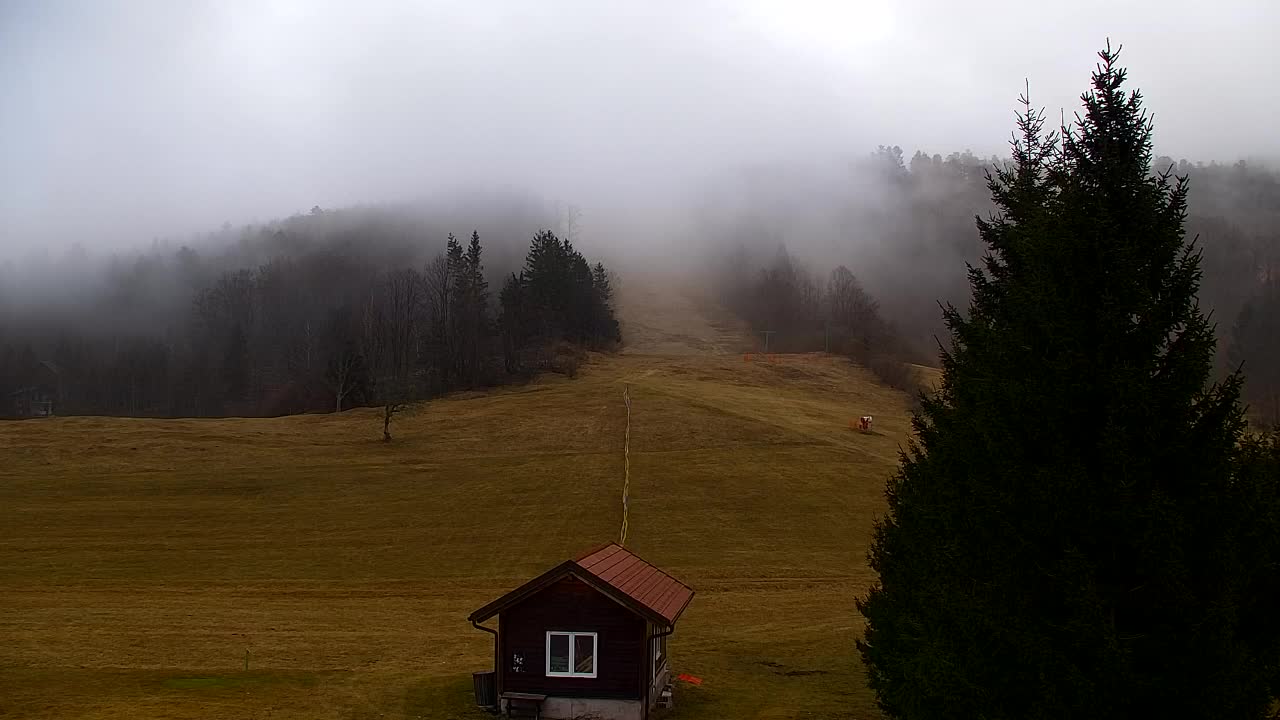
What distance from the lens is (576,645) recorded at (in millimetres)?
23922

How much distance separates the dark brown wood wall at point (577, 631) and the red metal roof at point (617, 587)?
1.21 ft

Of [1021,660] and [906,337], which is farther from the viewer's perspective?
[906,337]

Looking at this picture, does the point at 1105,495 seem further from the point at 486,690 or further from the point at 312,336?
the point at 312,336

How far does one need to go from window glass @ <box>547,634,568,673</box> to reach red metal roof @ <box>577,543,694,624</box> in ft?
6.87

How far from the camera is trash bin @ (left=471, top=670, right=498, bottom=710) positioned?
2398 centimetres

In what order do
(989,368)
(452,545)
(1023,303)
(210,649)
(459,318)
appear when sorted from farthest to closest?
(459,318) → (452,545) → (210,649) → (989,368) → (1023,303)

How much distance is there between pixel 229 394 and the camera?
4963 inches

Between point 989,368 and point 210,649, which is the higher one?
point 989,368

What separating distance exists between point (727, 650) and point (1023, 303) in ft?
75.0

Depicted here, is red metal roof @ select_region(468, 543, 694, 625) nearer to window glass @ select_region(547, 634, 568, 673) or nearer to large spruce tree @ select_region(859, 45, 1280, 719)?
window glass @ select_region(547, 634, 568, 673)

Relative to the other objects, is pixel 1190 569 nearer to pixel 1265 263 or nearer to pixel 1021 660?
pixel 1021 660

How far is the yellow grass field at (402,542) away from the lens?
26562 mm

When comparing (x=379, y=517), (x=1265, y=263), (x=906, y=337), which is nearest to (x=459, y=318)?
(x=379, y=517)

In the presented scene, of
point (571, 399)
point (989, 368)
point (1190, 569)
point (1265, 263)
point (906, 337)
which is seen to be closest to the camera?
point (1190, 569)
